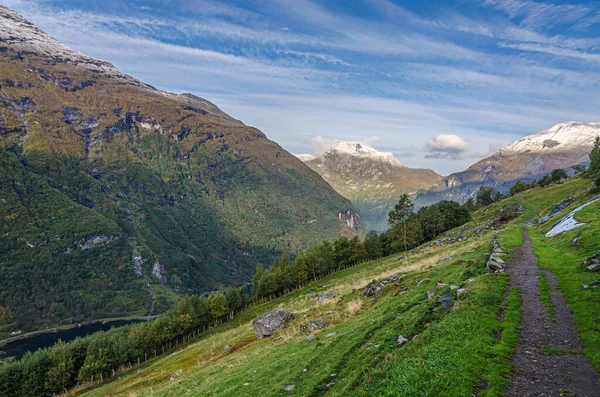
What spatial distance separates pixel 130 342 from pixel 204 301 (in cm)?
3075

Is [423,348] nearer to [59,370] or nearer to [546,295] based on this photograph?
[546,295]

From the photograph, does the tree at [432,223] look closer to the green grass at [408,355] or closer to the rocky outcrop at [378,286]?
the rocky outcrop at [378,286]

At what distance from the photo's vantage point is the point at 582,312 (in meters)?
15.6

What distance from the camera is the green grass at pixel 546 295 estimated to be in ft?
53.9

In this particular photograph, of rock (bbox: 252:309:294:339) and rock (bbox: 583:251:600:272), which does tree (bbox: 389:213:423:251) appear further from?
rock (bbox: 583:251:600:272)

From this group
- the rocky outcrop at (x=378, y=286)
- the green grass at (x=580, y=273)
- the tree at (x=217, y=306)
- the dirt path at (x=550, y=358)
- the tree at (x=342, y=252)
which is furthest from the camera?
the tree at (x=342, y=252)

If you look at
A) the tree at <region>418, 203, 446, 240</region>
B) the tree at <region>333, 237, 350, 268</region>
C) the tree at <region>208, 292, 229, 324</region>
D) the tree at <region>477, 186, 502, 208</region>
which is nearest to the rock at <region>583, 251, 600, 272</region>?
the tree at <region>418, 203, 446, 240</region>

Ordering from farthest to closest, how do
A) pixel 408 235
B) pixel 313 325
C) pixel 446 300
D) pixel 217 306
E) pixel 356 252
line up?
pixel 356 252 < pixel 217 306 < pixel 408 235 < pixel 313 325 < pixel 446 300

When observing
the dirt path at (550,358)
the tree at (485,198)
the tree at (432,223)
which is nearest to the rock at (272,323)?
the dirt path at (550,358)

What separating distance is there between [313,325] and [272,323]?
359 inches

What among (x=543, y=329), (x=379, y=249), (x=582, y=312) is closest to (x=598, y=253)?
(x=582, y=312)

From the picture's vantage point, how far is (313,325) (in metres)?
29.4

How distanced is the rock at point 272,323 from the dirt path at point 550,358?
25163 mm

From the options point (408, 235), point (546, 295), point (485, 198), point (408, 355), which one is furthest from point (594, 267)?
point (485, 198)
